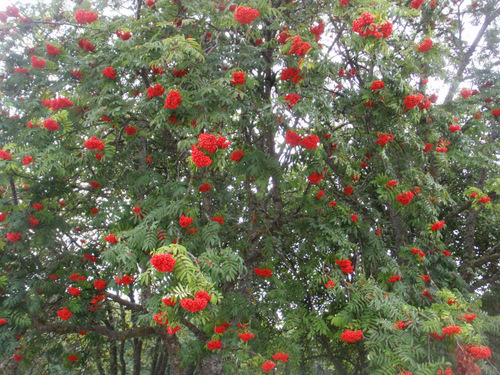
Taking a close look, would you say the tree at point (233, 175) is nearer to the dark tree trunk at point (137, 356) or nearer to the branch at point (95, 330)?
the branch at point (95, 330)

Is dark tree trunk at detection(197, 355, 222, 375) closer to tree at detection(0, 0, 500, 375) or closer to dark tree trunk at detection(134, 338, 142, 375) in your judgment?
tree at detection(0, 0, 500, 375)

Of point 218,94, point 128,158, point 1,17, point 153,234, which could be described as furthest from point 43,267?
point 218,94

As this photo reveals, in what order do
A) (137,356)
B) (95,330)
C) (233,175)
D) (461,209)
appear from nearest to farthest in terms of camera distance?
(233,175) < (95,330) < (461,209) < (137,356)

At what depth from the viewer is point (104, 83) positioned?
461cm

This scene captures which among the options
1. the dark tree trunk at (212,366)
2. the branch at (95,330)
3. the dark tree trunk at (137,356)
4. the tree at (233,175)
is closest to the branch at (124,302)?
the tree at (233,175)

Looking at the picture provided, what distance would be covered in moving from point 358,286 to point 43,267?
5.03 metres

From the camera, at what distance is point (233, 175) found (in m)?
5.78

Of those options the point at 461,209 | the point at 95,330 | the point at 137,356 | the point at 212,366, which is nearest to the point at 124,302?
the point at 95,330

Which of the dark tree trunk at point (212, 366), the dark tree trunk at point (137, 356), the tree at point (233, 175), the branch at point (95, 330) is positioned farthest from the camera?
the dark tree trunk at point (137, 356)

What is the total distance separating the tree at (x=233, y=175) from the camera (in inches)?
154

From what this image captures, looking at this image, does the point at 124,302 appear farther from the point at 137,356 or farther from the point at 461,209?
the point at 461,209

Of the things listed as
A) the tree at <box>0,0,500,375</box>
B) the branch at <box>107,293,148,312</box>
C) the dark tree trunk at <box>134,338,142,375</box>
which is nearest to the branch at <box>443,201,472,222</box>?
the tree at <box>0,0,500,375</box>

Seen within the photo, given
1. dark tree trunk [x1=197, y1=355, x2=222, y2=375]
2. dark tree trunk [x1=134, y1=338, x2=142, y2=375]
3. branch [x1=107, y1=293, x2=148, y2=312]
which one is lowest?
dark tree trunk [x1=197, y1=355, x2=222, y2=375]

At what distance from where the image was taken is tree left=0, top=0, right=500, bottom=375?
3.91 metres
